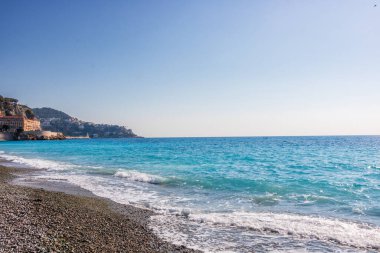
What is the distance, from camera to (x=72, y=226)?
33.6 feet

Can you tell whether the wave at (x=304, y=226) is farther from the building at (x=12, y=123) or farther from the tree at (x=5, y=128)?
the building at (x=12, y=123)

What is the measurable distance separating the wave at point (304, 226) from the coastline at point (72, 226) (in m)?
3.19

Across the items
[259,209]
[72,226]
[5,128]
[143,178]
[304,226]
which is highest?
[5,128]

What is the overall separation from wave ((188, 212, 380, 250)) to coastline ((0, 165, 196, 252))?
10.5 feet

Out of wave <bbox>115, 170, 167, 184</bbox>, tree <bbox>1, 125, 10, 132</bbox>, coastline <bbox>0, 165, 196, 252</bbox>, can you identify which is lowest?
wave <bbox>115, 170, 167, 184</bbox>

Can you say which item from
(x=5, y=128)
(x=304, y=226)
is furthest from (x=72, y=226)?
(x=5, y=128)

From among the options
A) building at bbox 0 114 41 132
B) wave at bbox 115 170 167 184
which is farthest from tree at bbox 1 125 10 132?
wave at bbox 115 170 167 184

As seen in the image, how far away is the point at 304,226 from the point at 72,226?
864 centimetres

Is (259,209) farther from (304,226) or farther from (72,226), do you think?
(72,226)

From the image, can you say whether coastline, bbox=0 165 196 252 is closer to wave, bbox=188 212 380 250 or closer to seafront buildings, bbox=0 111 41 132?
wave, bbox=188 212 380 250

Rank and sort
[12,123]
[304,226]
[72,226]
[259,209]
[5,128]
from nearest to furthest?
[72,226]
[304,226]
[259,209]
[5,128]
[12,123]

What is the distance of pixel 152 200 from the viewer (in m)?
16.8

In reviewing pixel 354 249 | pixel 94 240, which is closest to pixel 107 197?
pixel 94 240

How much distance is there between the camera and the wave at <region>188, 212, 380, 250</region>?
10250mm
